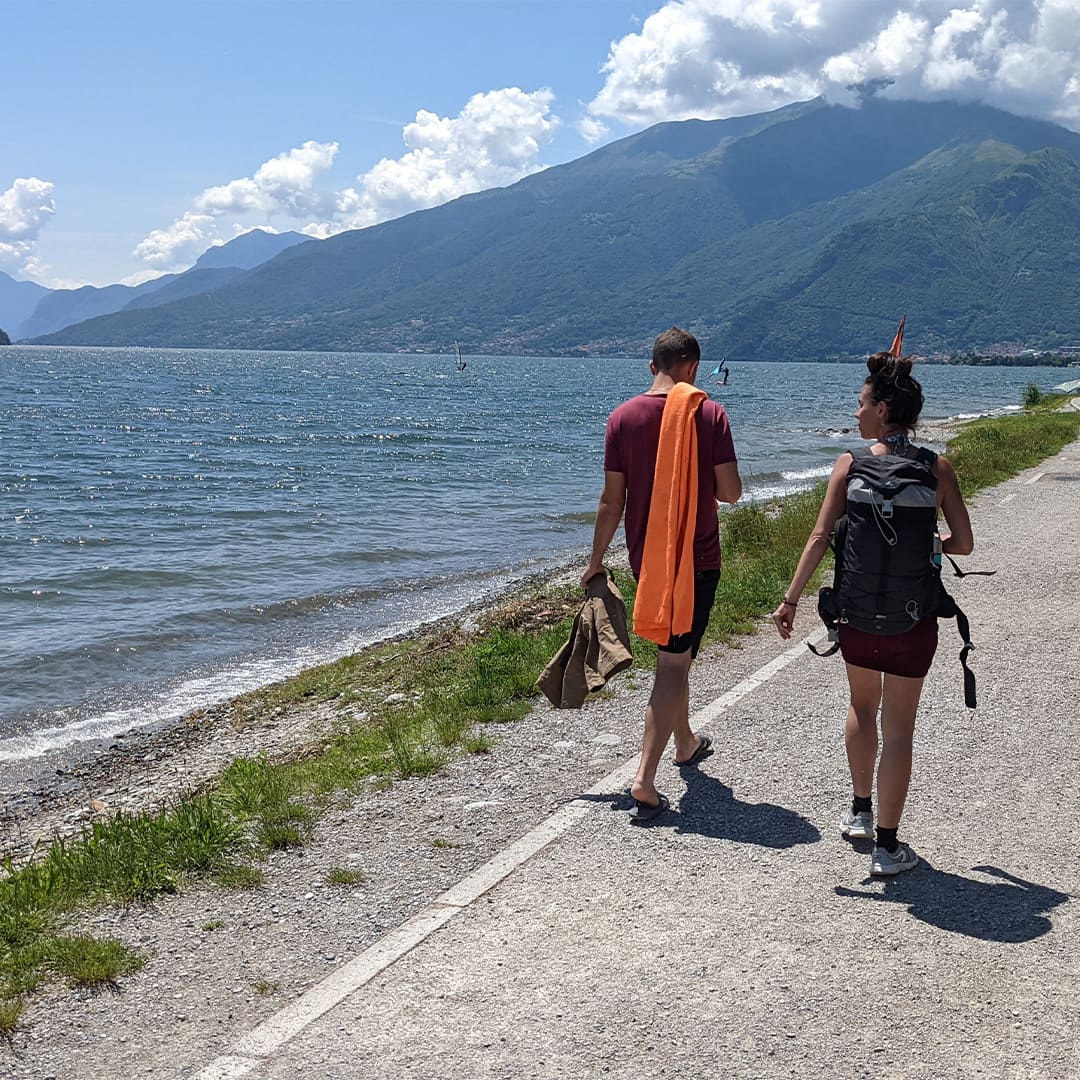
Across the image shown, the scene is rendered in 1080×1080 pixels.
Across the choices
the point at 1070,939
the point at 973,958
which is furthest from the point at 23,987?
the point at 1070,939

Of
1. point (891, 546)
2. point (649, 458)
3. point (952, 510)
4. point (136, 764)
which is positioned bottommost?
point (136, 764)

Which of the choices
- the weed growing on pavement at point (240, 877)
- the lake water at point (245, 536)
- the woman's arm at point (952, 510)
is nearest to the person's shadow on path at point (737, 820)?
the woman's arm at point (952, 510)

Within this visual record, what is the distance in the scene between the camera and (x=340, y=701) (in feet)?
32.9

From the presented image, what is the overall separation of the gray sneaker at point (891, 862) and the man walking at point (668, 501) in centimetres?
108

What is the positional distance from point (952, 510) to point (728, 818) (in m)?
1.79

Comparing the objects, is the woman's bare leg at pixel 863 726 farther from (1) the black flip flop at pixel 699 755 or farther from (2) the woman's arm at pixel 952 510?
(1) the black flip flop at pixel 699 755

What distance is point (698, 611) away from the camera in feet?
17.6

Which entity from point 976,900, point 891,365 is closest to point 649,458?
point 891,365

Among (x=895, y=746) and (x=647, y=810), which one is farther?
(x=647, y=810)

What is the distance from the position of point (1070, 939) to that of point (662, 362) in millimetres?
2850

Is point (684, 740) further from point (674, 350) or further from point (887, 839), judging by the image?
point (674, 350)

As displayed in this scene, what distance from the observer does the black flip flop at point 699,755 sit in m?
6.10

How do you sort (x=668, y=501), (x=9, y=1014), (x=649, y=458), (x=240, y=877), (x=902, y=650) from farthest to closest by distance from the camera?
(x=649, y=458)
(x=668, y=501)
(x=240, y=877)
(x=902, y=650)
(x=9, y=1014)

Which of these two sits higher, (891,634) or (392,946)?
(891,634)
